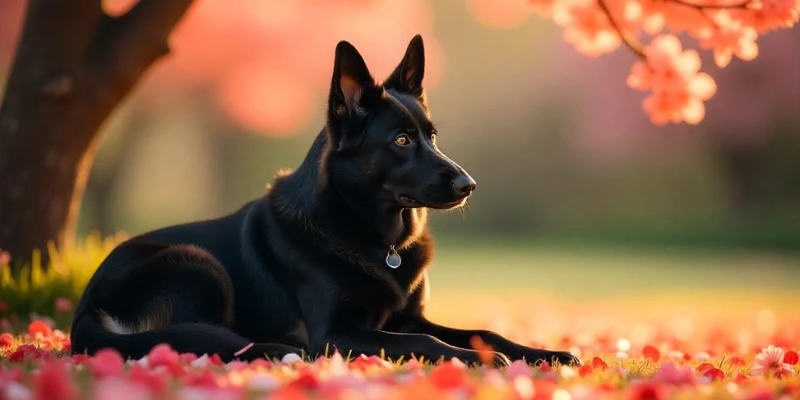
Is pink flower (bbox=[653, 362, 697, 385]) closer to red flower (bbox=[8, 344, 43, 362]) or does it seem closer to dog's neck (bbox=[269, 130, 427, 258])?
dog's neck (bbox=[269, 130, 427, 258])

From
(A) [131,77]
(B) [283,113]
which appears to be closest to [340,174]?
(A) [131,77]

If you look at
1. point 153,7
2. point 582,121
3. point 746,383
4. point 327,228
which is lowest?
point 327,228

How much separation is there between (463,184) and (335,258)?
3.03 ft

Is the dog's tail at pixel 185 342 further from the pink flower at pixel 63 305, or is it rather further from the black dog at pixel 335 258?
the pink flower at pixel 63 305

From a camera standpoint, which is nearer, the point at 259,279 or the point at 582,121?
the point at 259,279

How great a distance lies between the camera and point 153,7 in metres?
8.26

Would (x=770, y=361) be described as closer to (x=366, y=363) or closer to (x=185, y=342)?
(x=366, y=363)

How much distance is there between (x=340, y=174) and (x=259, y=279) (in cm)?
84

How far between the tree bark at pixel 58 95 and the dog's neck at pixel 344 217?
3.26 m

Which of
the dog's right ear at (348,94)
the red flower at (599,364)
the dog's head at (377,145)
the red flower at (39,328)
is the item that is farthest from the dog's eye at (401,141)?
the red flower at (39,328)

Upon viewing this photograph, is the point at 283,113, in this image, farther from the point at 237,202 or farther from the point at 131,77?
the point at 131,77

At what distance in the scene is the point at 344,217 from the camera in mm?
5641

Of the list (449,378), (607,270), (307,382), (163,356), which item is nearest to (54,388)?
(307,382)

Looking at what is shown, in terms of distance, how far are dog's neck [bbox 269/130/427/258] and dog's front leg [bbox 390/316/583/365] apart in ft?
1.64
